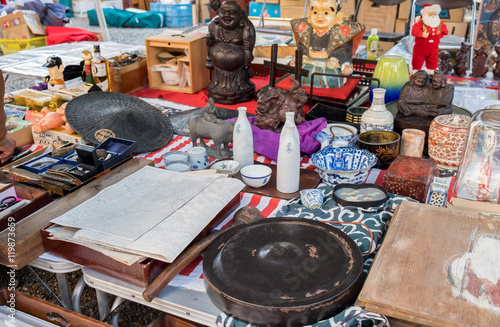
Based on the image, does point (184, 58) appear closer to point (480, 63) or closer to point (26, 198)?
point (26, 198)

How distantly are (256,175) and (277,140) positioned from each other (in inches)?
13.9

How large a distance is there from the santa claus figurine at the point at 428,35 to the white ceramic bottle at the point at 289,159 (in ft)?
6.08

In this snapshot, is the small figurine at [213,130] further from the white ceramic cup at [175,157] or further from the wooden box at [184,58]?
the wooden box at [184,58]

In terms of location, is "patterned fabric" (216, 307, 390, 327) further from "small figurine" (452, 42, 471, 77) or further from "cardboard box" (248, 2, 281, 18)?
"cardboard box" (248, 2, 281, 18)

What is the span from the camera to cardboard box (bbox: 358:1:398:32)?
618 cm

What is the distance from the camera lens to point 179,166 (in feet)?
6.48

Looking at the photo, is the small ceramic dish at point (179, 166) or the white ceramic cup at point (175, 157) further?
the white ceramic cup at point (175, 157)

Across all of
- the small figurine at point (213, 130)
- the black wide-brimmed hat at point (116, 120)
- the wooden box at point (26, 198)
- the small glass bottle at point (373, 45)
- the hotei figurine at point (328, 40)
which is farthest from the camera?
the small glass bottle at point (373, 45)

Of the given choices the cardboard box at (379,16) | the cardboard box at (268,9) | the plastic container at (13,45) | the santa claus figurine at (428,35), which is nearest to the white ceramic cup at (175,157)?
the santa claus figurine at (428,35)

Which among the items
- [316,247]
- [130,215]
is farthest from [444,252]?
[130,215]

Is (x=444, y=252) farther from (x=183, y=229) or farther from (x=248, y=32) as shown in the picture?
(x=248, y=32)

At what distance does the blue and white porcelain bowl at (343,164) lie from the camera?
1.83m

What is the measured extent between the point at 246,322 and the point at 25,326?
72cm

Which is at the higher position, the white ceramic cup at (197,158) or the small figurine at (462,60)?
the small figurine at (462,60)
